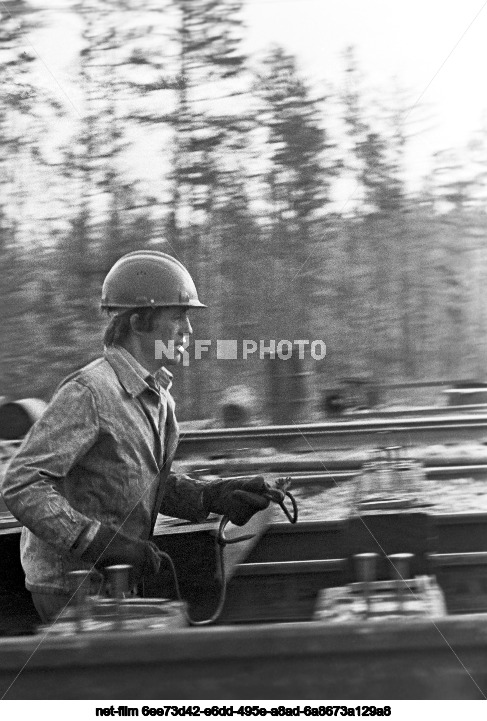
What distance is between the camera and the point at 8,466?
2182 mm

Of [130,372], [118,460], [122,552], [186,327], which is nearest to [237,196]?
[186,327]

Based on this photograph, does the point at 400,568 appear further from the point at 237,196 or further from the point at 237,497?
the point at 237,196

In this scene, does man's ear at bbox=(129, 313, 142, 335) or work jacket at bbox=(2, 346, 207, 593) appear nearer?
work jacket at bbox=(2, 346, 207, 593)

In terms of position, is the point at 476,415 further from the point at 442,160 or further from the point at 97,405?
the point at 97,405

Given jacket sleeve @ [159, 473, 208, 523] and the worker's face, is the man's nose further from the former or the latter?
jacket sleeve @ [159, 473, 208, 523]

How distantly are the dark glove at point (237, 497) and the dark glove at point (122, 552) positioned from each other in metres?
0.14

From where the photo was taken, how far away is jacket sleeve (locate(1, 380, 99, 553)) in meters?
2.13

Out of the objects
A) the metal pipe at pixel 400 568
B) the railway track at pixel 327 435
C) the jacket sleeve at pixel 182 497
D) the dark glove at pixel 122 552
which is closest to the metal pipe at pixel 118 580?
the dark glove at pixel 122 552

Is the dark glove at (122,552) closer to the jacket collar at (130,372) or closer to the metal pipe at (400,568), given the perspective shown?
the jacket collar at (130,372)

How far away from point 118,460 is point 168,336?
0.26 meters

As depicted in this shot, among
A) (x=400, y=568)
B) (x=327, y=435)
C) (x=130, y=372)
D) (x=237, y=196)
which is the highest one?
(x=237, y=196)

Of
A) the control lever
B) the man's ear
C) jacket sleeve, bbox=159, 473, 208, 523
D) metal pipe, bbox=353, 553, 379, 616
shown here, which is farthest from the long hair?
metal pipe, bbox=353, 553, 379, 616

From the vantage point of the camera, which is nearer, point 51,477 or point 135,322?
point 51,477

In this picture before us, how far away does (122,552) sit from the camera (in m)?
2.21
